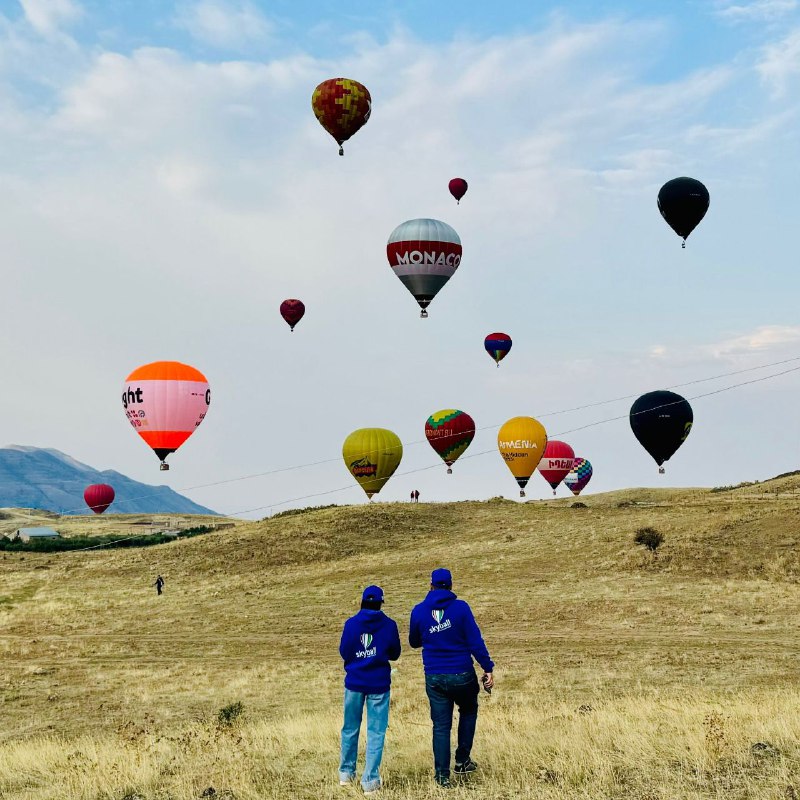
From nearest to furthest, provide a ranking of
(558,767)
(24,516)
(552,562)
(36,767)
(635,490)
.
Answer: (558,767) < (36,767) < (552,562) < (635,490) < (24,516)

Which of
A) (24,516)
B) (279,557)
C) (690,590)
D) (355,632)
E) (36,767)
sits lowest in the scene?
(36,767)

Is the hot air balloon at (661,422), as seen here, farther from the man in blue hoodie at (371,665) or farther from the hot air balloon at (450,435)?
the man in blue hoodie at (371,665)

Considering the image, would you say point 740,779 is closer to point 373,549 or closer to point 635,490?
point 373,549

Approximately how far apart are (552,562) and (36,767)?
4280 cm

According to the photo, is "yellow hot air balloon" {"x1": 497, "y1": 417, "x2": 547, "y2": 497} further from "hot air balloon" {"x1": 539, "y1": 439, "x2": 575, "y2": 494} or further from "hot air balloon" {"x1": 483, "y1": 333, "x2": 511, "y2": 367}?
"hot air balloon" {"x1": 539, "y1": 439, "x2": 575, "y2": 494}

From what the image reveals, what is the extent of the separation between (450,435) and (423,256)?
18.9m

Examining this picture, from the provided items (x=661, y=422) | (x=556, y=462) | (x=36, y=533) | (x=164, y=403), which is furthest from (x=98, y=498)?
(x=661, y=422)

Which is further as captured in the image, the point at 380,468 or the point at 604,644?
the point at 380,468

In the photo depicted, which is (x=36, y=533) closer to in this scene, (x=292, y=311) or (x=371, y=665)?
Result: (x=292, y=311)

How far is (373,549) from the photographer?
67625 mm

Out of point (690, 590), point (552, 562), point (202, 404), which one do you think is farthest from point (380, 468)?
point (690, 590)

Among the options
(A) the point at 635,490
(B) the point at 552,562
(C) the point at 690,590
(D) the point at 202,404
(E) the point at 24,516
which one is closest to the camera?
(C) the point at 690,590

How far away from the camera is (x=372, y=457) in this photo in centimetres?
6788

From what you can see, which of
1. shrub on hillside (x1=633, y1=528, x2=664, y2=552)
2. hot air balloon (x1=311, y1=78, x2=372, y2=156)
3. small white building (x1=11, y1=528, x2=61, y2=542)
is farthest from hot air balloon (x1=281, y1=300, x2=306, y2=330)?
small white building (x1=11, y1=528, x2=61, y2=542)
